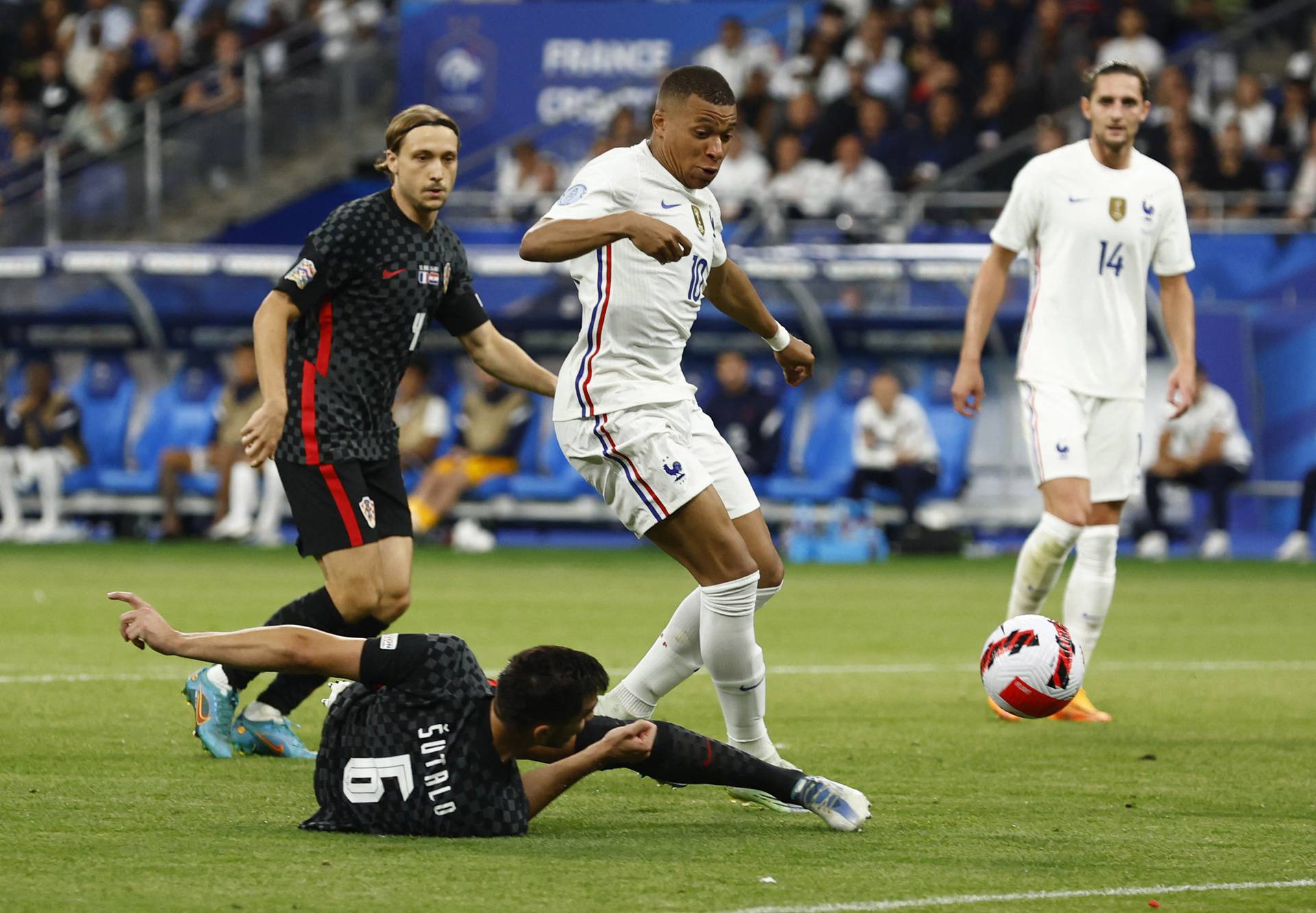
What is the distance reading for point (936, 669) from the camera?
33.3ft

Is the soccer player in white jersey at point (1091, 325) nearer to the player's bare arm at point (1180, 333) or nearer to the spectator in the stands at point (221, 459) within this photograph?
the player's bare arm at point (1180, 333)

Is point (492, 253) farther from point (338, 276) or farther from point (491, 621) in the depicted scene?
point (338, 276)

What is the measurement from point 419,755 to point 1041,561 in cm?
392

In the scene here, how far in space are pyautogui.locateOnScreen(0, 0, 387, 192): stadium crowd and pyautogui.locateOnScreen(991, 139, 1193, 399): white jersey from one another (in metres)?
16.3

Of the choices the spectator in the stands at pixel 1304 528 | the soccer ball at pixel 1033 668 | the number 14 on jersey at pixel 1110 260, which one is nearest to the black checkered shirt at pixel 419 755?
the soccer ball at pixel 1033 668

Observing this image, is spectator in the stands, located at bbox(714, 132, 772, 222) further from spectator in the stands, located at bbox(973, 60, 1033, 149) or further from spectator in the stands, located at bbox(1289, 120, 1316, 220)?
spectator in the stands, located at bbox(1289, 120, 1316, 220)

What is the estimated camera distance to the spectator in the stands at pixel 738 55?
2256 centimetres

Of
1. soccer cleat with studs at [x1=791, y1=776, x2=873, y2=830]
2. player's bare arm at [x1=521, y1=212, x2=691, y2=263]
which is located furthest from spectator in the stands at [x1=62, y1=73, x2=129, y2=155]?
soccer cleat with studs at [x1=791, y1=776, x2=873, y2=830]

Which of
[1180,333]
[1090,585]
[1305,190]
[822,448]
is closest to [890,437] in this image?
[822,448]

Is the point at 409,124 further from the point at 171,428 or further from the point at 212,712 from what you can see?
the point at 171,428

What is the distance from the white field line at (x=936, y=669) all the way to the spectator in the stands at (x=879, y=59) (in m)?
13.0

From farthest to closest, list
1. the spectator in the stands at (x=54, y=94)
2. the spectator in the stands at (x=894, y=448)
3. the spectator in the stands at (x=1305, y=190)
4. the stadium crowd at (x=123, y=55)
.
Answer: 1. the spectator in the stands at (x=54, y=94)
2. the stadium crowd at (x=123, y=55)
3. the spectator in the stands at (x=1305, y=190)
4. the spectator in the stands at (x=894, y=448)

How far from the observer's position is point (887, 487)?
768 inches

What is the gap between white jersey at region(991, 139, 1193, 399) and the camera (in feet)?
28.0
